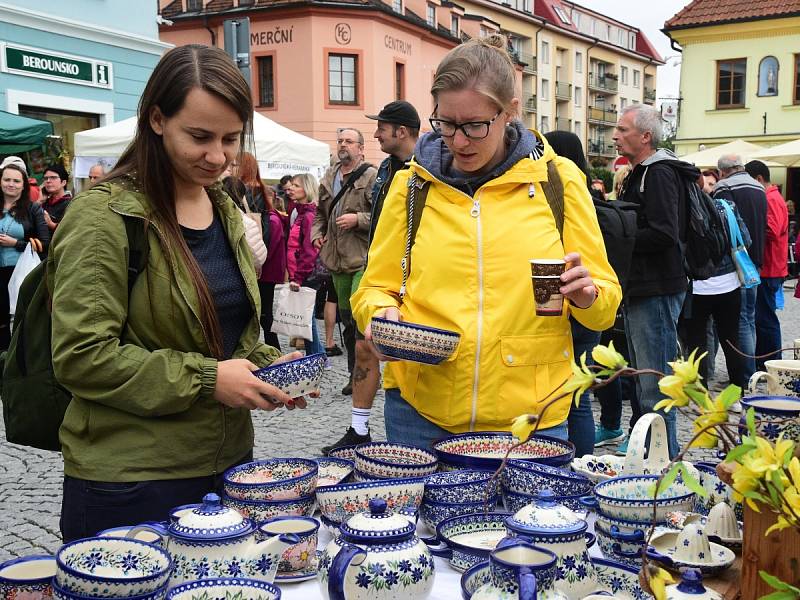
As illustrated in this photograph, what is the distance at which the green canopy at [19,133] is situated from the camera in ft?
32.9

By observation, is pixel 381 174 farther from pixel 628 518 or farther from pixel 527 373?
pixel 628 518

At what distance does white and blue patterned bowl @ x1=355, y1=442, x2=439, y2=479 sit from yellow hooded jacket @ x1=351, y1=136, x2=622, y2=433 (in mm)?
276

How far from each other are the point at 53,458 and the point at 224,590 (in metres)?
4.52

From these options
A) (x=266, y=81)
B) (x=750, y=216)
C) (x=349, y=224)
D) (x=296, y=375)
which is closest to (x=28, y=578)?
(x=296, y=375)

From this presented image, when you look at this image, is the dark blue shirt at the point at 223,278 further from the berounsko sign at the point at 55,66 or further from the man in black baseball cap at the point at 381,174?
the berounsko sign at the point at 55,66

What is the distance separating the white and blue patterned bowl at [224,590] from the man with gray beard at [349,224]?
16.2ft

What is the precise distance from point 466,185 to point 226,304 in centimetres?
72

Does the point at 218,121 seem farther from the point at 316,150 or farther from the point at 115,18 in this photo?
the point at 115,18

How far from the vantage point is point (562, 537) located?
1.38 m

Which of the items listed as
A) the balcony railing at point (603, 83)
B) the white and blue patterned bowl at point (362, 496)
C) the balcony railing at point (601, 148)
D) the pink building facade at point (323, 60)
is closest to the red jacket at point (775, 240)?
the white and blue patterned bowl at point (362, 496)

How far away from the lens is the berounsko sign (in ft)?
42.0

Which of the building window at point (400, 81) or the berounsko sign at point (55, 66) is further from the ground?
the building window at point (400, 81)

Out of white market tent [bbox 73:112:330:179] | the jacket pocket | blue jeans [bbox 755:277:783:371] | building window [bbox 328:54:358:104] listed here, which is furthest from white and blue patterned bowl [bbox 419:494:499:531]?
building window [bbox 328:54:358:104]

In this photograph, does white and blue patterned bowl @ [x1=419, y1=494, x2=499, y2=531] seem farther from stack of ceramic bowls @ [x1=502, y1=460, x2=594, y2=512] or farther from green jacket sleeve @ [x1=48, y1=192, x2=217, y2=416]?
green jacket sleeve @ [x1=48, y1=192, x2=217, y2=416]
